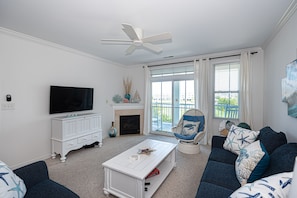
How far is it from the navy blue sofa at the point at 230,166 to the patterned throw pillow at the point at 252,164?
57mm

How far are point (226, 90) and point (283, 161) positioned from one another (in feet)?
9.48

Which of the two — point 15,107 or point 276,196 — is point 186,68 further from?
point 15,107

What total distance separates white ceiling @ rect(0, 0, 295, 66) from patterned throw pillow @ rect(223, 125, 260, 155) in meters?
1.73

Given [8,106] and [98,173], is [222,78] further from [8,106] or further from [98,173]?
[8,106]

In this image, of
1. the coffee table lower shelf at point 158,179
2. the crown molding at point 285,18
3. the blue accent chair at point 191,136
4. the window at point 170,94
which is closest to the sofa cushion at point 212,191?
the coffee table lower shelf at point 158,179

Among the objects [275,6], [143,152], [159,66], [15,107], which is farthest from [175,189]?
[159,66]

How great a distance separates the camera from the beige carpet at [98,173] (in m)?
1.95

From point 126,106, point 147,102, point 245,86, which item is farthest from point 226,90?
point 126,106

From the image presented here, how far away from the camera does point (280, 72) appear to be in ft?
7.52

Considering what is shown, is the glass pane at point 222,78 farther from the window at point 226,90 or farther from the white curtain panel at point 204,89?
the white curtain panel at point 204,89

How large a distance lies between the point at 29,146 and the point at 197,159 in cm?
343

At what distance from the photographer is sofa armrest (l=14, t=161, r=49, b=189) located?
4.43 feet

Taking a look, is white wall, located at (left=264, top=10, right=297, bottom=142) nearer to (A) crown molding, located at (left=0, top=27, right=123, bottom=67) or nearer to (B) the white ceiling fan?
(B) the white ceiling fan

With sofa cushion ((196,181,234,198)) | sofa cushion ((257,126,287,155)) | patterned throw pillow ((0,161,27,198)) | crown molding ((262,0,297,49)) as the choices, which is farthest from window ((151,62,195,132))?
patterned throw pillow ((0,161,27,198))
